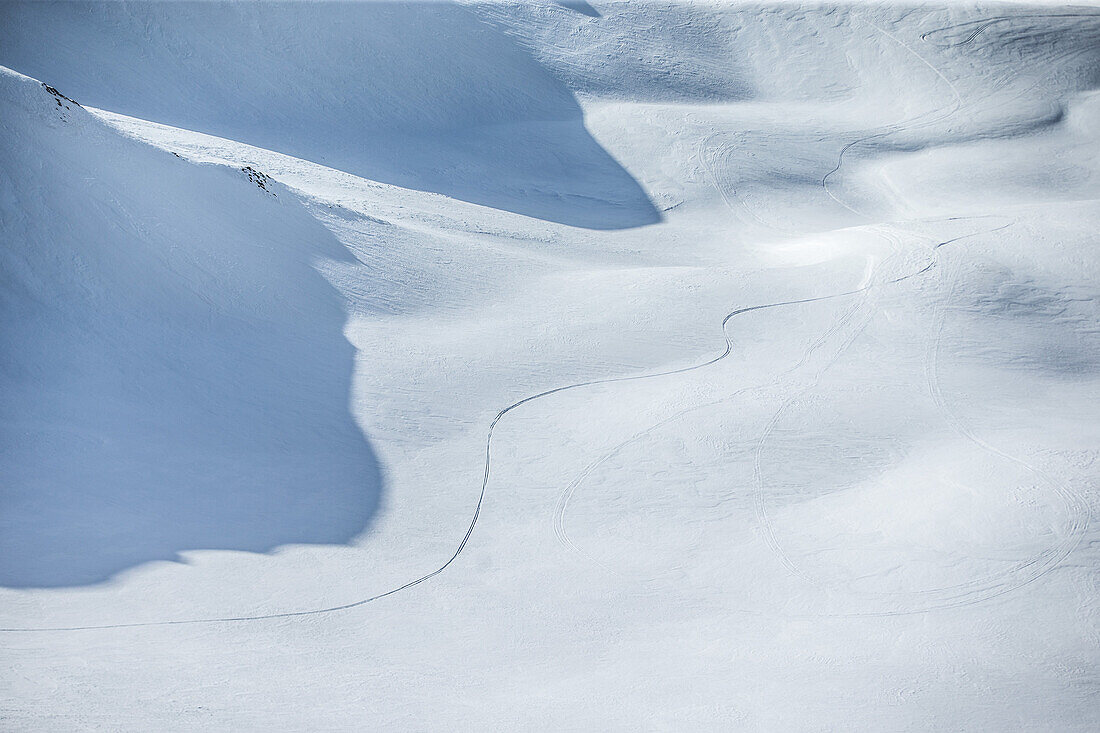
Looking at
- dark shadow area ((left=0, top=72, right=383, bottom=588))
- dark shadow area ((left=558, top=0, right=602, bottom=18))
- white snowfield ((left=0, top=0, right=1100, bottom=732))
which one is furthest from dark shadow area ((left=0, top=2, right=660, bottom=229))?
dark shadow area ((left=0, top=72, right=383, bottom=588))

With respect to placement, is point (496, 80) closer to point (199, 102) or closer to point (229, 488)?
point (199, 102)

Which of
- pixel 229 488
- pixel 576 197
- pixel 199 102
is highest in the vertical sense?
pixel 199 102

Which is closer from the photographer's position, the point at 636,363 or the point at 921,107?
the point at 636,363

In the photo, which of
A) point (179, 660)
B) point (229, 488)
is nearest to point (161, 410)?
point (229, 488)

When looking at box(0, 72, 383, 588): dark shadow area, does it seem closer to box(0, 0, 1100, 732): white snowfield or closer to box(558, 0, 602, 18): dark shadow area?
box(0, 0, 1100, 732): white snowfield

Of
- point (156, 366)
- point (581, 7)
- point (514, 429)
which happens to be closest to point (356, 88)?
point (581, 7)

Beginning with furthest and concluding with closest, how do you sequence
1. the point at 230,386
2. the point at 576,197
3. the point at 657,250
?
the point at 576,197 → the point at 657,250 → the point at 230,386

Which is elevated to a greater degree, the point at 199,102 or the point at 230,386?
the point at 199,102
